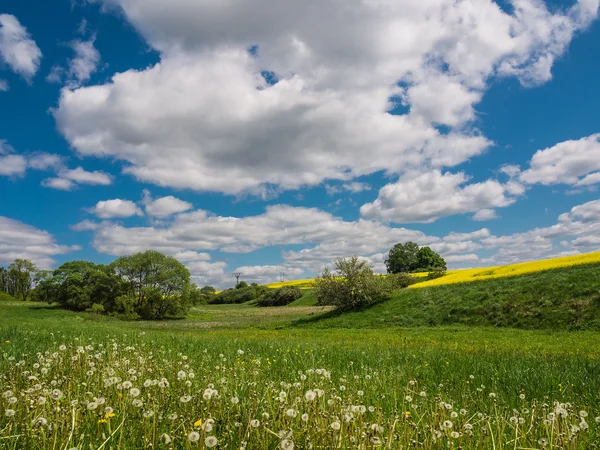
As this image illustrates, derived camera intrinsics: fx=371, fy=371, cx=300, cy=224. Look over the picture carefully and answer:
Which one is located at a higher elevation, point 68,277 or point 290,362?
point 68,277

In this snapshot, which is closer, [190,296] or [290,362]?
[290,362]

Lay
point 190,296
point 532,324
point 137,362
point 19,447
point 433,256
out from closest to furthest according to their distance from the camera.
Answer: point 19,447, point 137,362, point 532,324, point 190,296, point 433,256

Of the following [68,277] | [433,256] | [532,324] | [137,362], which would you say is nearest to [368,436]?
[137,362]

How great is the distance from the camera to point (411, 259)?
12469 cm

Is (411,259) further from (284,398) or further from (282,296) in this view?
(284,398)

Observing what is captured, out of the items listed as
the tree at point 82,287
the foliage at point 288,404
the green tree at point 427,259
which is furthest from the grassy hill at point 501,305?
the green tree at point 427,259

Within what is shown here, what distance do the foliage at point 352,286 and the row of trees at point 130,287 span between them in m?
37.0

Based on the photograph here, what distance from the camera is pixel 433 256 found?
397 feet

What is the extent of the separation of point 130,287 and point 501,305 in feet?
206

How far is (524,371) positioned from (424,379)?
2.59 metres

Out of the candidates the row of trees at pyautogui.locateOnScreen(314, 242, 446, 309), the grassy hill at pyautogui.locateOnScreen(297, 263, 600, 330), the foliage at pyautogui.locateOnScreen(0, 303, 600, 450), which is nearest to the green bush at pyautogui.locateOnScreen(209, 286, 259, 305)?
the row of trees at pyautogui.locateOnScreen(314, 242, 446, 309)

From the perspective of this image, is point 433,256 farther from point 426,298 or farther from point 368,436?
point 368,436

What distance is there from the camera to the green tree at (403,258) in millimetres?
124188

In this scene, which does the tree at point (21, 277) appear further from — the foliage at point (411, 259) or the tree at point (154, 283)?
the foliage at point (411, 259)
